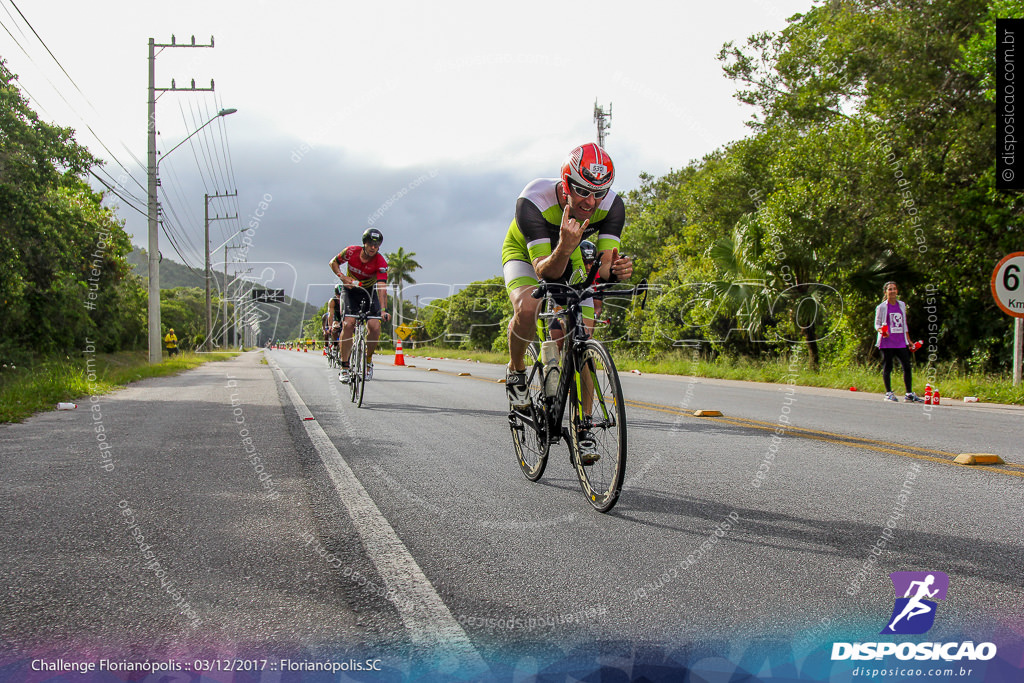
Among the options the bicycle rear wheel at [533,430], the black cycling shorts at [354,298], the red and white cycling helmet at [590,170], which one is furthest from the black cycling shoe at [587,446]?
the black cycling shorts at [354,298]

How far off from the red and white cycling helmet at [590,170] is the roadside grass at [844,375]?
400 inches

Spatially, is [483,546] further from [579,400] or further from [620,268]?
[620,268]

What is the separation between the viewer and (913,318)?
17188 millimetres

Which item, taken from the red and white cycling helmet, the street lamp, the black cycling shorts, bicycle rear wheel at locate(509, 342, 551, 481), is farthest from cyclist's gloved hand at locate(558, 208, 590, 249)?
the street lamp

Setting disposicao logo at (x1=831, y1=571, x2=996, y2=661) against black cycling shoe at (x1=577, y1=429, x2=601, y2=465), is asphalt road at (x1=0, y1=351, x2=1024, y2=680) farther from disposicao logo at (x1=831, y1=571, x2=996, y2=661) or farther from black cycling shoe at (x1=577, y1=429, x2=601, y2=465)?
black cycling shoe at (x1=577, y1=429, x2=601, y2=465)

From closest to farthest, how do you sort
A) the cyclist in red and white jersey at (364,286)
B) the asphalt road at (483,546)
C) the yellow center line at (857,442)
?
the asphalt road at (483,546)
the yellow center line at (857,442)
the cyclist in red and white jersey at (364,286)

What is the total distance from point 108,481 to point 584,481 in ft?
10.2

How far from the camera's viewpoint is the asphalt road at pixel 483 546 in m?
2.29

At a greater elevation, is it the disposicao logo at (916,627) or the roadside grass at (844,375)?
the roadside grass at (844,375)

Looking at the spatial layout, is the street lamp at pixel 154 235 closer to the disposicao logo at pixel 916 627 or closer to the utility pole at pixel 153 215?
the utility pole at pixel 153 215

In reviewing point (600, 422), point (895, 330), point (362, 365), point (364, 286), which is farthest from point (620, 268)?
point (895, 330)

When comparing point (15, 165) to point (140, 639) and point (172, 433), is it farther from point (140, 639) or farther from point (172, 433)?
point (140, 639)

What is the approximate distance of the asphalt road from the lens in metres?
2.29

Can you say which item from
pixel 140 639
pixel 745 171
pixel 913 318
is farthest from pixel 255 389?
pixel 745 171
